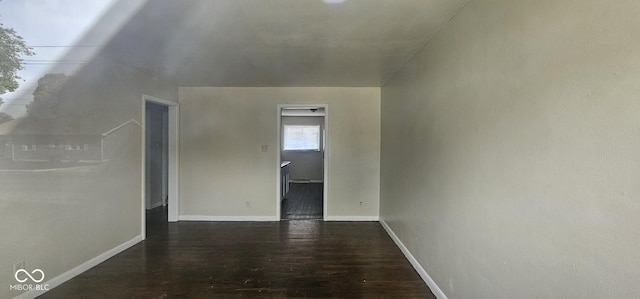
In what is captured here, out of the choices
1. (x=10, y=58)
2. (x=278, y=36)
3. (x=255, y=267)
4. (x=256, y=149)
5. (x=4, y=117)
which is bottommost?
(x=255, y=267)

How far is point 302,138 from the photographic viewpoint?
891 cm

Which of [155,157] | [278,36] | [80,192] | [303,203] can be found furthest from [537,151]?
[155,157]

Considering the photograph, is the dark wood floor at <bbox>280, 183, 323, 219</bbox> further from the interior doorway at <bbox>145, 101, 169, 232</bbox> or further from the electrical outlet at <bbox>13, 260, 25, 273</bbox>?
the electrical outlet at <bbox>13, 260, 25, 273</bbox>

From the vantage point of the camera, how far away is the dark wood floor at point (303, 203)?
4.61 meters

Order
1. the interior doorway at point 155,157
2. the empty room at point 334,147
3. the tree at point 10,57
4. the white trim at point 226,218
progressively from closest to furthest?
1. the empty room at point 334,147
2. the tree at point 10,57
3. the white trim at point 226,218
4. the interior doorway at point 155,157

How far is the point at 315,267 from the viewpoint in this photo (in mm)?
2666

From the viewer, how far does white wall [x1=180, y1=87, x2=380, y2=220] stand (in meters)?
4.25

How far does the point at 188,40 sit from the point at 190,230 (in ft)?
8.86

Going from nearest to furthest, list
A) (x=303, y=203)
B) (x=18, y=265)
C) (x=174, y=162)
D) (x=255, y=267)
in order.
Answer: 1. (x=18, y=265)
2. (x=255, y=267)
3. (x=174, y=162)
4. (x=303, y=203)

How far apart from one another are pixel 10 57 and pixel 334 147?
137 inches

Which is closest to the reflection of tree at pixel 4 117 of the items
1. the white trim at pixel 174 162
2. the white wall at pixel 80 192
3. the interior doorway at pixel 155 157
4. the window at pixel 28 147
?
the white wall at pixel 80 192

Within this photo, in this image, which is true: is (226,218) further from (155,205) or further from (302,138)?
(302,138)

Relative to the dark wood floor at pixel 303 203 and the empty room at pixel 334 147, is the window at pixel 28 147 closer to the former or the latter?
the empty room at pixel 334 147

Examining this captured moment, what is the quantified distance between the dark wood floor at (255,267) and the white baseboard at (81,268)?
52 mm
